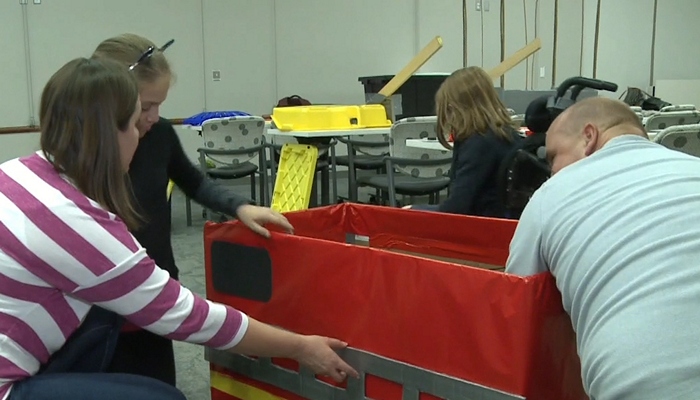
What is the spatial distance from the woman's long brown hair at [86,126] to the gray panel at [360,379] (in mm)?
463

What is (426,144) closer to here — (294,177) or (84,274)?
(294,177)

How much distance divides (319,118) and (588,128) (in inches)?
116

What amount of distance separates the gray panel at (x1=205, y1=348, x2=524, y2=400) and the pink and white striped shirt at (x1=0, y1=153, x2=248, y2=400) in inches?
Result: 11.7

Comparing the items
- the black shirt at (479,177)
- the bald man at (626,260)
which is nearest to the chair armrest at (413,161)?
the black shirt at (479,177)

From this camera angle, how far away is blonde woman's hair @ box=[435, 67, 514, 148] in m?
2.36

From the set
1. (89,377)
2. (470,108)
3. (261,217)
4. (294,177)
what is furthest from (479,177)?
(294,177)

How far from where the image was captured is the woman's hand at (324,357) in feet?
4.03

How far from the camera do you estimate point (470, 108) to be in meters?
2.38

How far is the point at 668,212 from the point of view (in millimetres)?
972

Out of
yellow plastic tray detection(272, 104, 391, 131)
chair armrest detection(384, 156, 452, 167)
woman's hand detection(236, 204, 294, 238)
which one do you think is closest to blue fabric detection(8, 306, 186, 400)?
woman's hand detection(236, 204, 294, 238)

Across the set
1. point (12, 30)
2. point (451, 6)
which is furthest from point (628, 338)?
point (451, 6)

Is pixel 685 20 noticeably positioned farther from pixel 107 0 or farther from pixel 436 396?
pixel 436 396

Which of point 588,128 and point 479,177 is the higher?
point 588,128

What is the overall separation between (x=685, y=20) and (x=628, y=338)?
9.61 m
